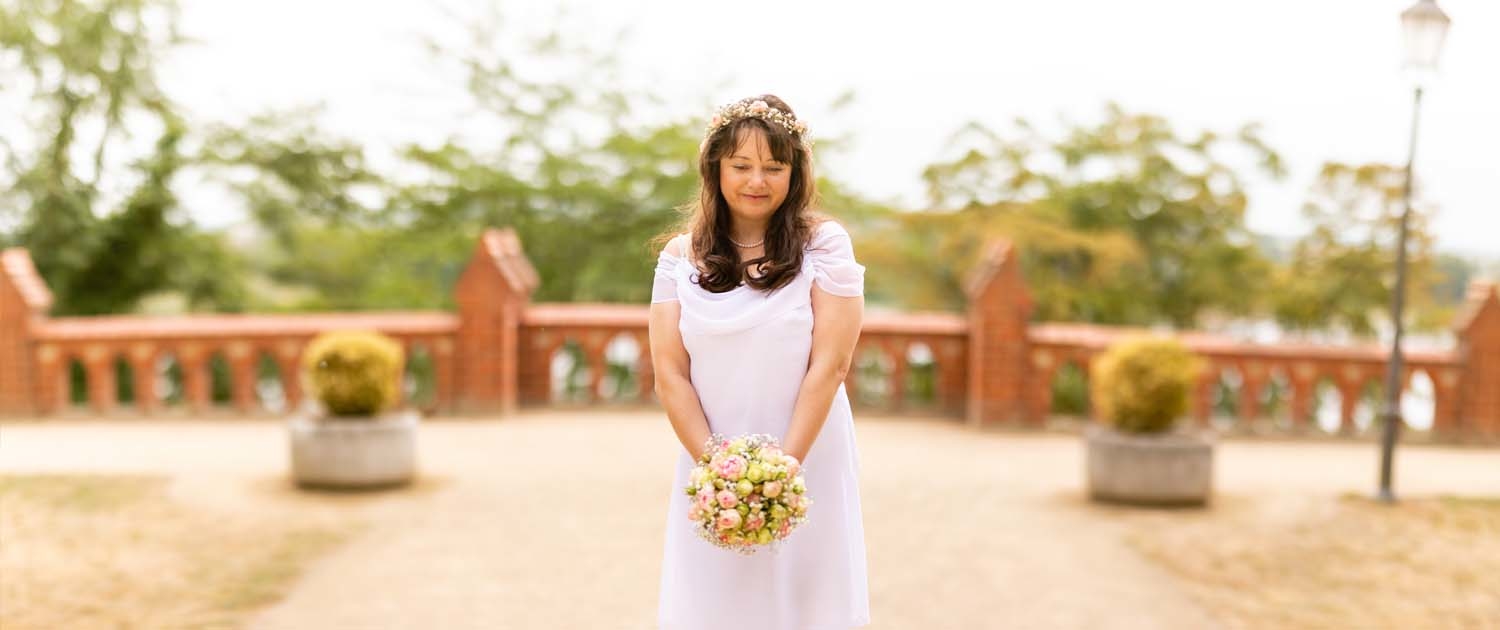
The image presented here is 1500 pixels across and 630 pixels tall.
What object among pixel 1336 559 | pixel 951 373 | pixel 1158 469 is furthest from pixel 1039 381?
pixel 1336 559

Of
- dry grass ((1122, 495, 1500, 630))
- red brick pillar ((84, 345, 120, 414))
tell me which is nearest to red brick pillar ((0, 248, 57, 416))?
red brick pillar ((84, 345, 120, 414))

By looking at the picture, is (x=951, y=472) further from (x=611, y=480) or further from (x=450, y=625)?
(x=450, y=625)

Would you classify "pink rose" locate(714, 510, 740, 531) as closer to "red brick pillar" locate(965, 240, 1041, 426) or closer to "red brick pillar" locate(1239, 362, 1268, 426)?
"red brick pillar" locate(965, 240, 1041, 426)

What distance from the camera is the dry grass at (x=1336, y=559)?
6.04 metres

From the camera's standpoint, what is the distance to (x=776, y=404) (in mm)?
3484

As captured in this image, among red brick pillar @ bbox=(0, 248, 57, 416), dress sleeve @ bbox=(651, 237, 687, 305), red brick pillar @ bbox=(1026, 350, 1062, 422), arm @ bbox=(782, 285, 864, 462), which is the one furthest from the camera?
red brick pillar @ bbox=(1026, 350, 1062, 422)

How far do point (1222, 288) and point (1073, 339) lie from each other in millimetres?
6954

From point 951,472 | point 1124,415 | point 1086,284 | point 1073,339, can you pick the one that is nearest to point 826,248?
point 1124,415

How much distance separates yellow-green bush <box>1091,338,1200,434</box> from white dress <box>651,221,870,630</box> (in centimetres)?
501

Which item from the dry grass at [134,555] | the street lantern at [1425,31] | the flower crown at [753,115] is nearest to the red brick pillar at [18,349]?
the dry grass at [134,555]

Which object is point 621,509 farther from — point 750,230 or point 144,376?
point 144,376

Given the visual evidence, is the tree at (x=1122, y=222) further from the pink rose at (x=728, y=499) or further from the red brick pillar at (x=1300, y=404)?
the pink rose at (x=728, y=499)

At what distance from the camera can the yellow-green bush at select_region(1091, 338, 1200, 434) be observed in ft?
26.9

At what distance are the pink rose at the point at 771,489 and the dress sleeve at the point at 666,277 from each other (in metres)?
0.61
